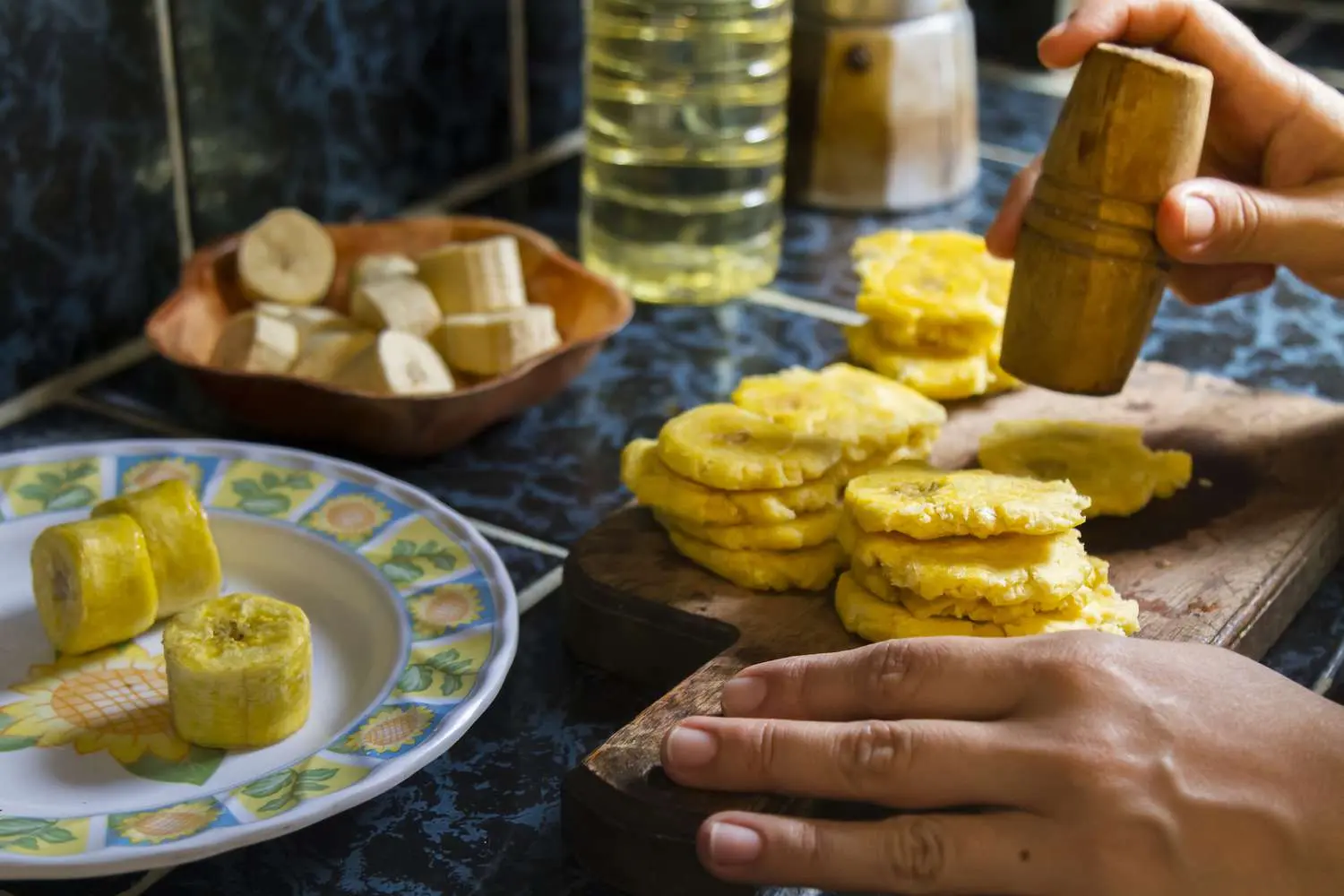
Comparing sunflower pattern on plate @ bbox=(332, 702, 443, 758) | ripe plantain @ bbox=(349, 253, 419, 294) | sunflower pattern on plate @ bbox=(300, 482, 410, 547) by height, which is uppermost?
ripe plantain @ bbox=(349, 253, 419, 294)

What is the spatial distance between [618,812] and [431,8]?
1108 mm

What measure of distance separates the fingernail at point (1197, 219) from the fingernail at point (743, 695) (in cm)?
49

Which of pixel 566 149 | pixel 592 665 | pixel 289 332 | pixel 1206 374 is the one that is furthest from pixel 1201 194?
pixel 566 149

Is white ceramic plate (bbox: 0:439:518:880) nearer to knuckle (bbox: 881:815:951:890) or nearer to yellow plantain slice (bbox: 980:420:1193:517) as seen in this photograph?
knuckle (bbox: 881:815:951:890)

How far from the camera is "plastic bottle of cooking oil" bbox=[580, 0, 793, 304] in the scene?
166 cm

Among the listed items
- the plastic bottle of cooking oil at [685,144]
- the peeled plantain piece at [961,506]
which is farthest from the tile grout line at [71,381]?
the peeled plantain piece at [961,506]

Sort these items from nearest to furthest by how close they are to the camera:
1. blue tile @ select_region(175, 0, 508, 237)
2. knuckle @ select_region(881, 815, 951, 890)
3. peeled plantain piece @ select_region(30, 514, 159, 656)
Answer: knuckle @ select_region(881, 815, 951, 890) < peeled plantain piece @ select_region(30, 514, 159, 656) < blue tile @ select_region(175, 0, 508, 237)

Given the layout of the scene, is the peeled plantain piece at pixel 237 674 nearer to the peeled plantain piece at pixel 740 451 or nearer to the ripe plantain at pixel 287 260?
the peeled plantain piece at pixel 740 451

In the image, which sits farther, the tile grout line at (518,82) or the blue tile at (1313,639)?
the tile grout line at (518,82)

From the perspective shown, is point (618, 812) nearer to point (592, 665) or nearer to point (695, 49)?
point (592, 665)

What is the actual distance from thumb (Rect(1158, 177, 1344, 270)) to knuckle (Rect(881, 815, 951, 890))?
0.54 metres

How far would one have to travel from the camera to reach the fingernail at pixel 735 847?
847mm

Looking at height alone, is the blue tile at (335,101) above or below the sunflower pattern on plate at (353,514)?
above

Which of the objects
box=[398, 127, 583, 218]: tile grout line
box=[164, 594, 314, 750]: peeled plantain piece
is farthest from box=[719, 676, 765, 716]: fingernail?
box=[398, 127, 583, 218]: tile grout line
